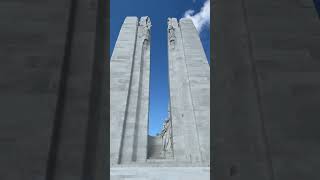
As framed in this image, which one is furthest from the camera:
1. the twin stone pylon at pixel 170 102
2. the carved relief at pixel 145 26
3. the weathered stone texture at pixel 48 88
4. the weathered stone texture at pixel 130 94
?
the carved relief at pixel 145 26

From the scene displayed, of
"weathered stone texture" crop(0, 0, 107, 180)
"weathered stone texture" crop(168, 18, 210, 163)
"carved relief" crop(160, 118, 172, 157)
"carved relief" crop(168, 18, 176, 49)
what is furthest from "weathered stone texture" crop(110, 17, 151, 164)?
"weathered stone texture" crop(0, 0, 107, 180)

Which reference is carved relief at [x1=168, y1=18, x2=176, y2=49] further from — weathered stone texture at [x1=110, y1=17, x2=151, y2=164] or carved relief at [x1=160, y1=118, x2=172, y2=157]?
carved relief at [x1=160, y1=118, x2=172, y2=157]

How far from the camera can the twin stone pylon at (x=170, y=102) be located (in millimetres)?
16406

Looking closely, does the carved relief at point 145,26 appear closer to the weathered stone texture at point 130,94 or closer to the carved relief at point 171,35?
the weathered stone texture at point 130,94

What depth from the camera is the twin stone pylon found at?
53.8 ft

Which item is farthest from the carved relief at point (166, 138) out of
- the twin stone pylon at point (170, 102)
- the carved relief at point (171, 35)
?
the carved relief at point (171, 35)

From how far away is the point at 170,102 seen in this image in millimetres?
20859
